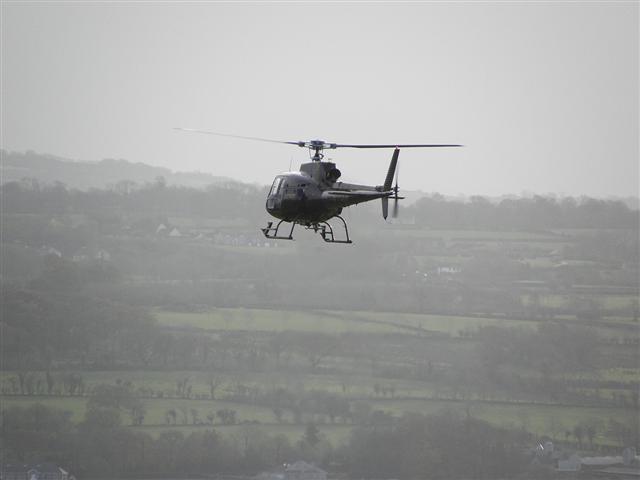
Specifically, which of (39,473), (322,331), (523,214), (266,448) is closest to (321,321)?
(322,331)

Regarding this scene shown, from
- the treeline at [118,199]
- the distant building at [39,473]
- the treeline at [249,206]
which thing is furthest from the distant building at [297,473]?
the treeline at [118,199]

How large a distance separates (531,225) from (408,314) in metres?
19.8

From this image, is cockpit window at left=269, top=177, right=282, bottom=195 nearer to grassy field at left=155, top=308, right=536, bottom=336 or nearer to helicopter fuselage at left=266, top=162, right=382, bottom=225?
helicopter fuselage at left=266, top=162, right=382, bottom=225

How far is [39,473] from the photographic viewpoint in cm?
5869

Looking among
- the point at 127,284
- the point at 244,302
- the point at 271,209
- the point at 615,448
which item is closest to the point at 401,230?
the point at 244,302

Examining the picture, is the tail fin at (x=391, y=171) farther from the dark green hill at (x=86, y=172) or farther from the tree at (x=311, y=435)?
the dark green hill at (x=86, y=172)

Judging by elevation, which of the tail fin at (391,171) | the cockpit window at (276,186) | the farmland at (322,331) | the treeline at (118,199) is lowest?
the farmland at (322,331)

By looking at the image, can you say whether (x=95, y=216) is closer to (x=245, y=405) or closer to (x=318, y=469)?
(x=245, y=405)

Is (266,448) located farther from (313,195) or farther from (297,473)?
(313,195)

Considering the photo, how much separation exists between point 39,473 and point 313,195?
3480 centimetres

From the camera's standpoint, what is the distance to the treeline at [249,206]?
87.2m

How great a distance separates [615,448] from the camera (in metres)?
63.9

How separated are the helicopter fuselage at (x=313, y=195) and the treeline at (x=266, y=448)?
3115 cm

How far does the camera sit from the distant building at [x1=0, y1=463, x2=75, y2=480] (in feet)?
193
